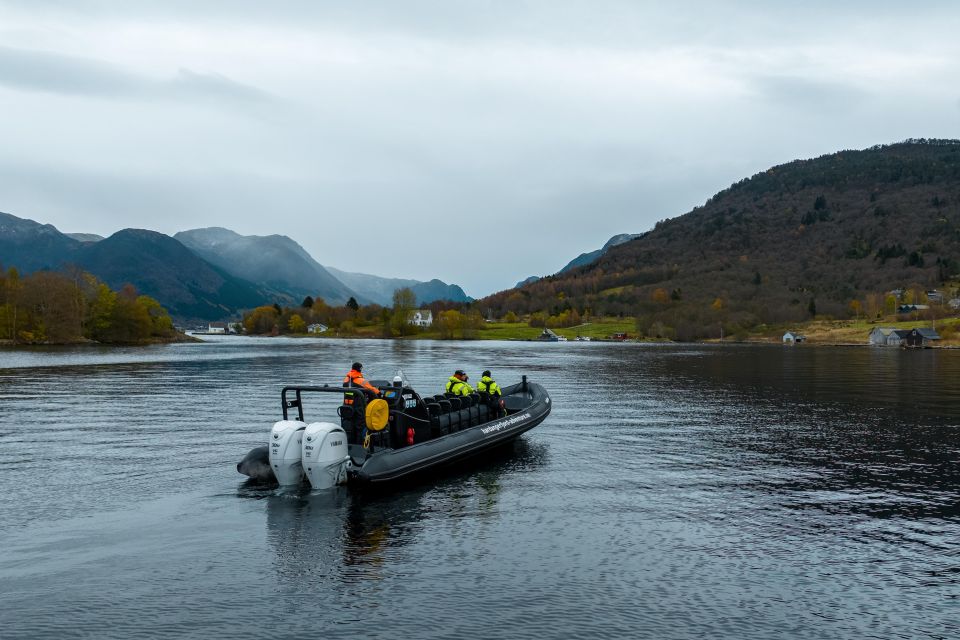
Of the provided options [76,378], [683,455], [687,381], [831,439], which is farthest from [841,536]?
[76,378]

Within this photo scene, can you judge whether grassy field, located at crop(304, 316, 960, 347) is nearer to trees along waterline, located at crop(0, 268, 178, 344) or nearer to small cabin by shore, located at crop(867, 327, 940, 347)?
small cabin by shore, located at crop(867, 327, 940, 347)

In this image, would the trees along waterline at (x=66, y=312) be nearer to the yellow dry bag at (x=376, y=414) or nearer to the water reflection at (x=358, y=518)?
the water reflection at (x=358, y=518)

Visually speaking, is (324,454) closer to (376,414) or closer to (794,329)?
(376,414)

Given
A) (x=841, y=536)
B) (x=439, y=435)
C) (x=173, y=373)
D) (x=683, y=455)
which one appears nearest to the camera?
(x=841, y=536)

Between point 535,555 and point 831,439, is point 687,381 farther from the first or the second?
point 535,555

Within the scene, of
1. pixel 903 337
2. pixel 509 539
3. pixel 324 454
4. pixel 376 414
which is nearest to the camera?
pixel 509 539

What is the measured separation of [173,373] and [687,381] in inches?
1659

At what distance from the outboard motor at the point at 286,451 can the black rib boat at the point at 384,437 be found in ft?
0.08

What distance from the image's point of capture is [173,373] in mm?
54062

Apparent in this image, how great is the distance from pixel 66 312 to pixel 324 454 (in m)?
109

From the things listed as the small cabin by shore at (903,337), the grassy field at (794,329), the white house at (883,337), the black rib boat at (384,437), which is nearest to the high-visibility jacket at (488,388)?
the black rib boat at (384,437)

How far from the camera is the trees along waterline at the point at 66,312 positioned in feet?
340

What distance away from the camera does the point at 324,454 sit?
15.6 metres

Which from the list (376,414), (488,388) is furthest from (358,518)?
(488,388)
